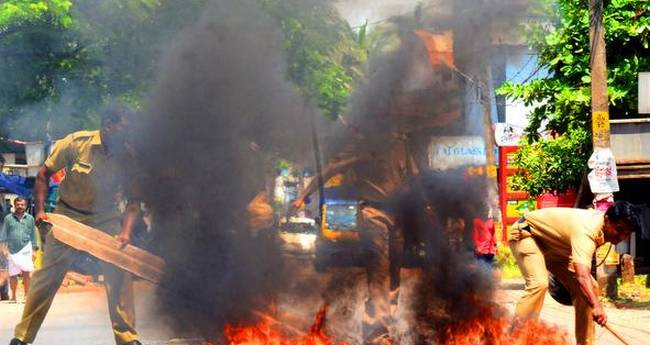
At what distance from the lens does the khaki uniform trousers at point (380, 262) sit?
6633 millimetres

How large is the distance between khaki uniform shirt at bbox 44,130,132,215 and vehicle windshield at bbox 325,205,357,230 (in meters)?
1.62

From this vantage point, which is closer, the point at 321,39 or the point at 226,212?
the point at 226,212

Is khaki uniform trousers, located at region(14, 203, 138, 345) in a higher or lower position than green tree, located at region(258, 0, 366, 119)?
lower

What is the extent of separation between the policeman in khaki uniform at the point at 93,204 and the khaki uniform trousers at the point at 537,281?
2.44 m

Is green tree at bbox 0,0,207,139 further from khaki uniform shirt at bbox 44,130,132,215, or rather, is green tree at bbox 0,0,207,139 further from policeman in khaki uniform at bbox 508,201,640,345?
policeman in khaki uniform at bbox 508,201,640,345

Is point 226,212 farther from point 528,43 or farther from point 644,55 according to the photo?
point 644,55

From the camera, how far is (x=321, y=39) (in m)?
7.97

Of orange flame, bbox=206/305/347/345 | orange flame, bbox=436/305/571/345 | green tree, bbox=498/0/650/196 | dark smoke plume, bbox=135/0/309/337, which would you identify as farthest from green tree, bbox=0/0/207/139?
green tree, bbox=498/0/650/196

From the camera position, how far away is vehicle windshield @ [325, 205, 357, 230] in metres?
7.18

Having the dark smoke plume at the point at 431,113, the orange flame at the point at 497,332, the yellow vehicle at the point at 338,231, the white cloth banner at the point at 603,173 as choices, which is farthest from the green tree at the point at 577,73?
the orange flame at the point at 497,332

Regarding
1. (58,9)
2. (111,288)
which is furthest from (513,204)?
(111,288)

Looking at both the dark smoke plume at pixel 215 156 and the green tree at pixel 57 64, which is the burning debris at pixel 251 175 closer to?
the dark smoke plume at pixel 215 156

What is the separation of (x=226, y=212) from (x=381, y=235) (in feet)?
3.90

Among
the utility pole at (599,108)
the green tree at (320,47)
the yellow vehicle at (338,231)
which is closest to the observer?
the yellow vehicle at (338,231)
